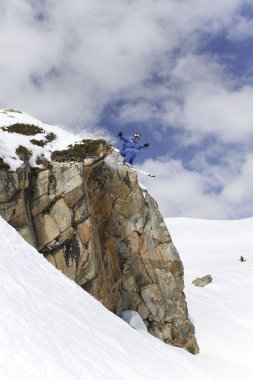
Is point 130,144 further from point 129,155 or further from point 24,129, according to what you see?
point 24,129

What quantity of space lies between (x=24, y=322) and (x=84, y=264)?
1104 centimetres

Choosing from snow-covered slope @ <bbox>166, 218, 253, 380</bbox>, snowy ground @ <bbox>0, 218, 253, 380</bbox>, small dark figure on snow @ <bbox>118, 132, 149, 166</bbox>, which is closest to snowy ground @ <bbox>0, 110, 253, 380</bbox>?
snowy ground @ <bbox>0, 218, 253, 380</bbox>

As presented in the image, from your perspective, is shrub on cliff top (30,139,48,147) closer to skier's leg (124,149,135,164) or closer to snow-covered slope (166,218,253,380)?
skier's leg (124,149,135,164)

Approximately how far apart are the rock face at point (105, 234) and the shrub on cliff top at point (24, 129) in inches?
115

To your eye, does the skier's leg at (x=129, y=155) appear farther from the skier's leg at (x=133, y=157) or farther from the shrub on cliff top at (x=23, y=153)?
the shrub on cliff top at (x=23, y=153)

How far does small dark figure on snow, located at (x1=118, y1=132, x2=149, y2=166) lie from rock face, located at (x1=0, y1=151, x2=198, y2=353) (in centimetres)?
82

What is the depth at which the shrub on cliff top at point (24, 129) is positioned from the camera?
2277 cm

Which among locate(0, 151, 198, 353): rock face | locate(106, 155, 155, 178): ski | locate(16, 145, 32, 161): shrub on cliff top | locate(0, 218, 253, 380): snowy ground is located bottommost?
locate(0, 218, 253, 380): snowy ground

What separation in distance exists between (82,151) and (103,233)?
4.83 metres

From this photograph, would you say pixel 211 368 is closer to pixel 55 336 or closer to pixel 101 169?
pixel 101 169

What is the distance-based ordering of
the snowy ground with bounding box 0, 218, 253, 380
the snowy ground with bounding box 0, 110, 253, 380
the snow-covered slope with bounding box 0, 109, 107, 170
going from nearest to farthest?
the snowy ground with bounding box 0, 218, 253, 380 → the snowy ground with bounding box 0, 110, 253, 380 → the snow-covered slope with bounding box 0, 109, 107, 170

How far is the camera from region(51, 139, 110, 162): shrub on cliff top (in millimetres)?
22348

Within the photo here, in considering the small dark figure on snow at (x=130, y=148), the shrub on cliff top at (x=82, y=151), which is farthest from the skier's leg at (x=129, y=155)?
the shrub on cliff top at (x=82, y=151)

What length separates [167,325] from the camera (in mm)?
25188
